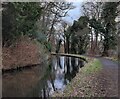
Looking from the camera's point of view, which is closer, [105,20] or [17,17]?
[17,17]

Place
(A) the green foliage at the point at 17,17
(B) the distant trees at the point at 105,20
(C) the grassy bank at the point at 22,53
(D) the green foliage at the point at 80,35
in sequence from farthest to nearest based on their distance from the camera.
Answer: (D) the green foliage at the point at 80,35
(B) the distant trees at the point at 105,20
(C) the grassy bank at the point at 22,53
(A) the green foliage at the point at 17,17

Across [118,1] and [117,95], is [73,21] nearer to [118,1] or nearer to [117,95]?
[118,1]

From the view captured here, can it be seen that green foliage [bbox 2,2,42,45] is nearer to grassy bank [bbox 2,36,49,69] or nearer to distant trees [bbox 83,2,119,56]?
grassy bank [bbox 2,36,49,69]

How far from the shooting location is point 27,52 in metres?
24.4

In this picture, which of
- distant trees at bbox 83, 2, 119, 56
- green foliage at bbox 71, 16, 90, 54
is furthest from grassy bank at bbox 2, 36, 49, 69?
green foliage at bbox 71, 16, 90, 54

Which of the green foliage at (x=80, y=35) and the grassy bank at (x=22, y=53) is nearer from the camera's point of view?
the grassy bank at (x=22, y=53)

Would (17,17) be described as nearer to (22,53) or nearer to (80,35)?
(22,53)

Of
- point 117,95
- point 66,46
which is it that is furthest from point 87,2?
point 117,95

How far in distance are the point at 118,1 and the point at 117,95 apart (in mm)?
27064

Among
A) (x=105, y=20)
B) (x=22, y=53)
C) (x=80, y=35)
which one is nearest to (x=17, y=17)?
(x=22, y=53)

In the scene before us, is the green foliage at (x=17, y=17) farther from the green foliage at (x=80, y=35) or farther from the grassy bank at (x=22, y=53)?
the green foliage at (x=80, y=35)

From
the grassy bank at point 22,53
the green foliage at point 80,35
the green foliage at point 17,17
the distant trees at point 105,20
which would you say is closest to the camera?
the green foliage at point 17,17

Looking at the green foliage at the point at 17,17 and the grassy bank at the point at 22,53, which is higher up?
the green foliage at the point at 17,17

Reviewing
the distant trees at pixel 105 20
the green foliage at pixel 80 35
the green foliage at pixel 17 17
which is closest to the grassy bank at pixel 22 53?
the green foliage at pixel 17 17
